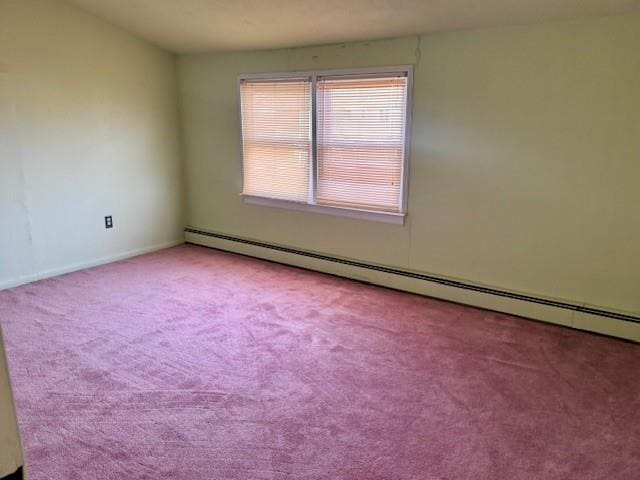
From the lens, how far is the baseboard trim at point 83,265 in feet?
12.6

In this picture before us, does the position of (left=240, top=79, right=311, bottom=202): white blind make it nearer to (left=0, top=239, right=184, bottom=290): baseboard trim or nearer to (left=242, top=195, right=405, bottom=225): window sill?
(left=242, top=195, right=405, bottom=225): window sill

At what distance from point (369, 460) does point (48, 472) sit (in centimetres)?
129

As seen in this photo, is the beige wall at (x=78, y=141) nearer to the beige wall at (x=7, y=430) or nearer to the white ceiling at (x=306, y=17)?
the white ceiling at (x=306, y=17)

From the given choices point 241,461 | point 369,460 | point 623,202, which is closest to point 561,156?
point 623,202

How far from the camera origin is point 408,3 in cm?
286

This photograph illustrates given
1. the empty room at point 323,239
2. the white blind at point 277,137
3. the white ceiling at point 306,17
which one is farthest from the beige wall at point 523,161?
the white blind at point 277,137

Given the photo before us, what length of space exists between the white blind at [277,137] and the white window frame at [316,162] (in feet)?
0.15

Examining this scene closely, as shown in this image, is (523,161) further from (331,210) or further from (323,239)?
(323,239)

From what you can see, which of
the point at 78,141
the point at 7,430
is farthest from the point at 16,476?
the point at 78,141

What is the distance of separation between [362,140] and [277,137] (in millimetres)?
925

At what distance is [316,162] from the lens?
404 centimetres

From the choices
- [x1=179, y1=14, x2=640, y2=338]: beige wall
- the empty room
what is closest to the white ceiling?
the empty room

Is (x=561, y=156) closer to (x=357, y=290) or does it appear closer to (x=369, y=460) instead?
(x=357, y=290)

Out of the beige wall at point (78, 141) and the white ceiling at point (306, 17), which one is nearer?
the white ceiling at point (306, 17)
